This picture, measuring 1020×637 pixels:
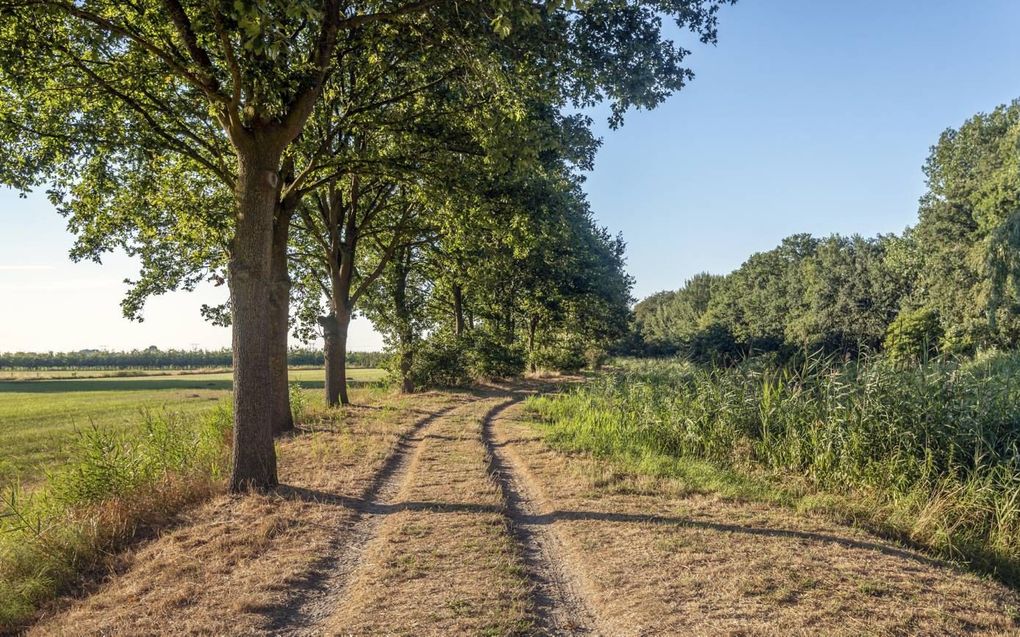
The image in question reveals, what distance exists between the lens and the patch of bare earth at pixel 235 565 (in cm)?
425

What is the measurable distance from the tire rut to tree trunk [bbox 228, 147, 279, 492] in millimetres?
3382

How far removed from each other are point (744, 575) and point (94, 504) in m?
7.33

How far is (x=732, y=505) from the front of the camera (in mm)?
7020

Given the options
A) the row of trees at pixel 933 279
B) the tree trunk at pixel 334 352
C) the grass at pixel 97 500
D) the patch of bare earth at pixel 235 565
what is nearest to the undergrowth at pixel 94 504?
the grass at pixel 97 500

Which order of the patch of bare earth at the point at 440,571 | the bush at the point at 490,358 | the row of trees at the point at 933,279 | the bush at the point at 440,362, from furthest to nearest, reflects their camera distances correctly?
the row of trees at the point at 933,279, the bush at the point at 490,358, the bush at the point at 440,362, the patch of bare earth at the point at 440,571

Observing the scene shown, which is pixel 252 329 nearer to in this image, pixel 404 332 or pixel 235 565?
pixel 235 565

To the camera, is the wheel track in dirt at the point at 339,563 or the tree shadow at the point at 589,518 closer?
the wheel track in dirt at the point at 339,563

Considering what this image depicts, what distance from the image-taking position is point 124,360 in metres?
77.3

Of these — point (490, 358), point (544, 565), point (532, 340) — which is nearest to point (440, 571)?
point (544, 565)

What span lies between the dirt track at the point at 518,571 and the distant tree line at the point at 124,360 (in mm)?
69195

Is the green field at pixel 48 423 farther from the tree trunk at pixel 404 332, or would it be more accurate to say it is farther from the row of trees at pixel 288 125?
the tree trunk at pixel 404 332

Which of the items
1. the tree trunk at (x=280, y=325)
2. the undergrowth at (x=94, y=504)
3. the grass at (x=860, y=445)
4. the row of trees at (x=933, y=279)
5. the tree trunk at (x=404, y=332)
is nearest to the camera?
the undergrowth at (x=94, y=504)

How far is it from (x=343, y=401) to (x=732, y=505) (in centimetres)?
1353

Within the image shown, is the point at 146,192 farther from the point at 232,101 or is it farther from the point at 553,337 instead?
the point at 553,337
